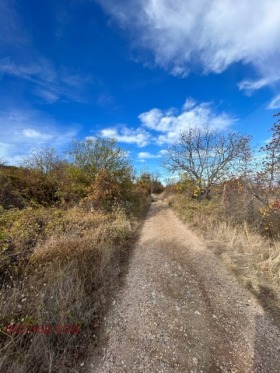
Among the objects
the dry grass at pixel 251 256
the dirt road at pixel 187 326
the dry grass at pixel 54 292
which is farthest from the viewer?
the dry grass at pixel 251 256

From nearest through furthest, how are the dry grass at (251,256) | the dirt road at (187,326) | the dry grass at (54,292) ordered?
the dry grass at (54,292), the dirt road at (187,326), the dry grass at (251,256)

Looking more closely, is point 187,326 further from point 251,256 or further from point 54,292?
point 251,256

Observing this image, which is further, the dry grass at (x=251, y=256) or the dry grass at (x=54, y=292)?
the dry grass at (x=251, y=256)

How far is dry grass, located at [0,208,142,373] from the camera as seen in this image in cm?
214

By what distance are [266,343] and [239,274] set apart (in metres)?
1.85

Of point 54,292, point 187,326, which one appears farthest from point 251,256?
point 54,292

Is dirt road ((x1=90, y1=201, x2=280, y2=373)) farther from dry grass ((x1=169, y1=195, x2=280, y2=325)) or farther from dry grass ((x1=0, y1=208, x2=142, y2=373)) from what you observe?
dry grass ((x1=0, y1=208, x2=142, y2=373))

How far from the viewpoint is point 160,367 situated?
Result: 7.48 feet

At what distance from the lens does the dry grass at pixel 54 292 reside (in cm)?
214

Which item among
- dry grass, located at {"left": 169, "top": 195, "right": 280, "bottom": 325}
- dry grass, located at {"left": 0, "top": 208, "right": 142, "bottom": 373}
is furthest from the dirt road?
dry grass, located at {"left": 0, "top": 208, "right": 142, "bottom": 373}

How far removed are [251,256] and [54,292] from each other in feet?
17.2

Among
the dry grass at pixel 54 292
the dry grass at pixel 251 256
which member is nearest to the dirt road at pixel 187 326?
the dry grass at pixel 251 256

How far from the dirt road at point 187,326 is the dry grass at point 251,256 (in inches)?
9.7

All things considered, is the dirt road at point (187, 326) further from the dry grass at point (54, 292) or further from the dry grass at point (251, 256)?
the dry grass at point (54, 292)
